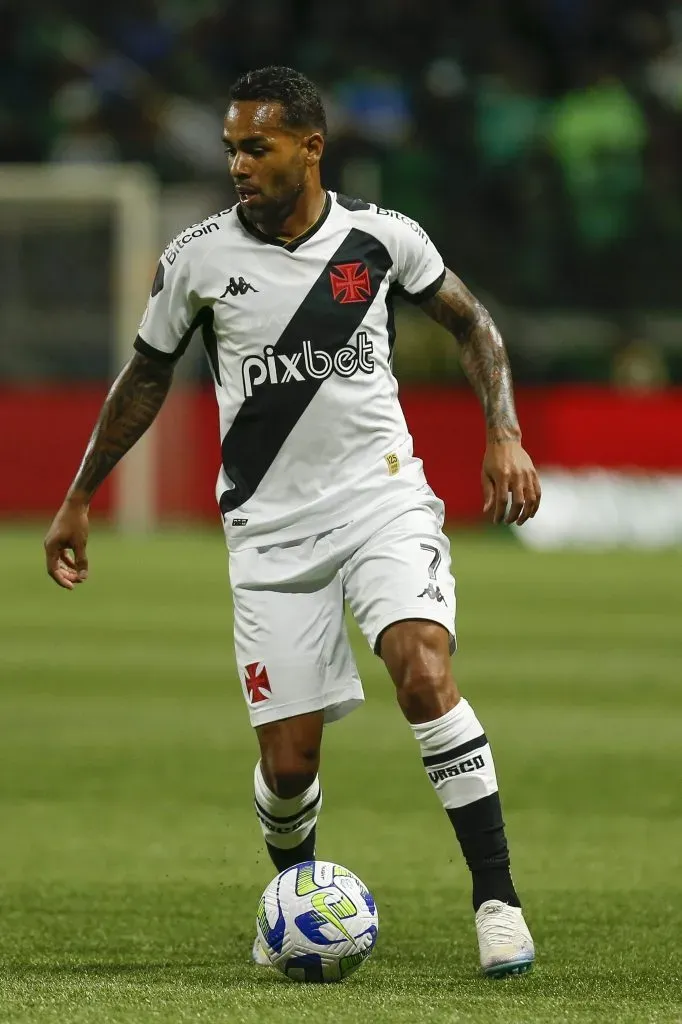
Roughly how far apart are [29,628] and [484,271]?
9177mm

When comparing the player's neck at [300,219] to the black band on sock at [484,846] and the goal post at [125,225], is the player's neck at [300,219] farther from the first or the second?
the goal post at [125,225]

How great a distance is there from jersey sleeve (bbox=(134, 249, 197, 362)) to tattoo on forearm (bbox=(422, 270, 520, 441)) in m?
0.64

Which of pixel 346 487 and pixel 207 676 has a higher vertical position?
pixel 346 487

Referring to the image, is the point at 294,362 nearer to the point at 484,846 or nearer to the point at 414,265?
the point at 414,265

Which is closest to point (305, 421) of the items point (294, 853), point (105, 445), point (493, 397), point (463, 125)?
point (493, 397)

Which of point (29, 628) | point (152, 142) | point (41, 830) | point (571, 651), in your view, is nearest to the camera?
point (41, 830)

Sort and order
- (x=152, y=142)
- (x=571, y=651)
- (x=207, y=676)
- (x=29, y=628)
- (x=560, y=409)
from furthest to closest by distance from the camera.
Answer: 1. (x=152, y=142)
2. (x=560, y=409)
3. (x=29, y=628)
4. (x=571, y=651)
5. (x=207, y=676)

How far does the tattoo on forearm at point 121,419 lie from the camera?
→ 16.2 feet

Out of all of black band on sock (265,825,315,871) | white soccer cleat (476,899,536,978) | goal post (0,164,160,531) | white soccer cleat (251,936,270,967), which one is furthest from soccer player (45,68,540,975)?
goal post (0,164,160,531)

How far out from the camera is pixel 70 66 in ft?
74.4

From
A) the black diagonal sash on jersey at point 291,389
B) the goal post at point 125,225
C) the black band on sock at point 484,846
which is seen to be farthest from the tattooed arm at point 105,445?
the goal post at point 125,225

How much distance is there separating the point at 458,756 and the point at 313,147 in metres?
1.57

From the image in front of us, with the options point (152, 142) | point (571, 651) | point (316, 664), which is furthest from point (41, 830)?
point (152, 142)

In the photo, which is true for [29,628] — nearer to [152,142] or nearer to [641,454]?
[641,454]
